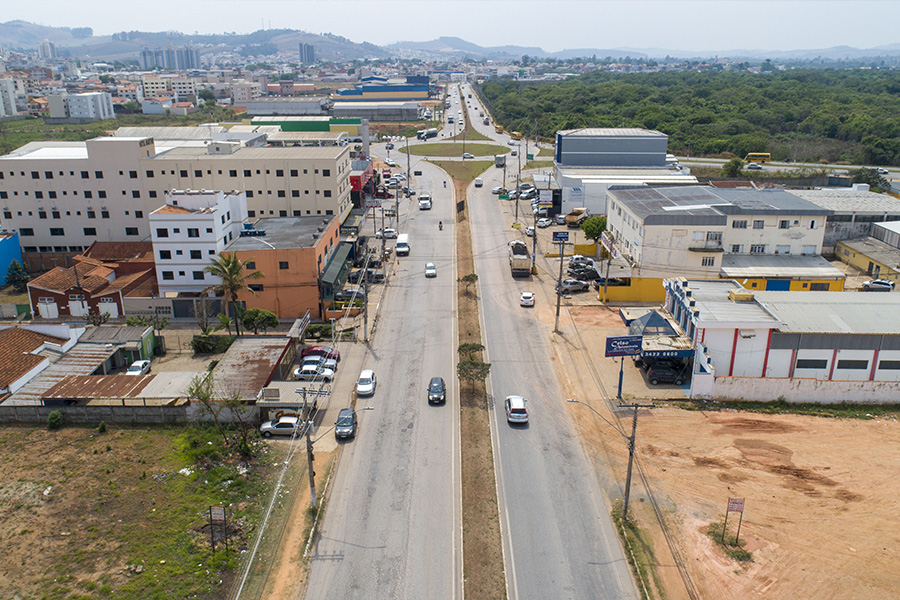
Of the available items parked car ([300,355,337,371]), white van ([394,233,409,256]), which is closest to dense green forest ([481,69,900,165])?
white van ([394,233,409,256])

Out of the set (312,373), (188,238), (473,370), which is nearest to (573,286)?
(473,370)

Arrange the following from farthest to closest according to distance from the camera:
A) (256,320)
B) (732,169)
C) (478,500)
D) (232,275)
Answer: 1. (732,169)
2. (256,320)
3. (232,275)
4. (478,500)

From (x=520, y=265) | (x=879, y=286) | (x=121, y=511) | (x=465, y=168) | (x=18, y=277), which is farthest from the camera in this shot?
(x=465, y=168)

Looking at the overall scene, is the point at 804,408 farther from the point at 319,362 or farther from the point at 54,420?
the point at 54,420

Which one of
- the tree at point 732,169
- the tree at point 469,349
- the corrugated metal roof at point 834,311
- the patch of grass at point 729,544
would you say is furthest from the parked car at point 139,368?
the tree at point 732,169

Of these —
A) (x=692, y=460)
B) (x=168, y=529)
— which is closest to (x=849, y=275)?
(x=692, y=460)
